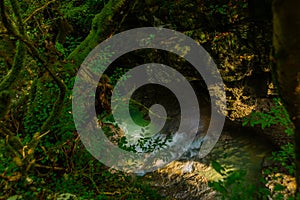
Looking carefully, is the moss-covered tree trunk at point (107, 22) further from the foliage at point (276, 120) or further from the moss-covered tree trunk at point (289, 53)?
the moss-covered tree trunk at point (289, 53)

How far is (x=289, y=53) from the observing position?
6.30 ft

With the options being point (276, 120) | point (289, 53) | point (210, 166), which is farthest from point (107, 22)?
point (289, 53)

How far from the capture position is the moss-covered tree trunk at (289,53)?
1.76m

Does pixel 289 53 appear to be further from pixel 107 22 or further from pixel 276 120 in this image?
pixel 107 22

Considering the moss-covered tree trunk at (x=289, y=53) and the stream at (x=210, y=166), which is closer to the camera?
the moss-covered tree trunk at (x=289, y=53)

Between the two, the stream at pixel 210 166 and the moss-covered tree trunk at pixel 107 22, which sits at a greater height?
the moss-covered tree trunk at pixel 107 22

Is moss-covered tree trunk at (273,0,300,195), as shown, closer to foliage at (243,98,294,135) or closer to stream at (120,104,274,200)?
foliage at (243,98,294,135)

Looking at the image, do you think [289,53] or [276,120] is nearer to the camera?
[289,53]

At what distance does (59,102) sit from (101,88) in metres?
1.41

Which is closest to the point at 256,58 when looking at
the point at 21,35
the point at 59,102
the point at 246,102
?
the point at 246,102

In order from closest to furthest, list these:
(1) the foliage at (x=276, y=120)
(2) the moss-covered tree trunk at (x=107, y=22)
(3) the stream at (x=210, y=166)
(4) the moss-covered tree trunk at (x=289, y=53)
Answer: (4) the moss-covered tree trunk at (x=289, y=53), (1) the foliage at (x=276, y=120), (3) the stream at (x=210, y=166), (2) the moss-covered tree trunk at (x=107, y=22)

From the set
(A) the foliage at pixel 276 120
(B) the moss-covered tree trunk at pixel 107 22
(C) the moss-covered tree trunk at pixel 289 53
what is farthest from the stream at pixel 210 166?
(C) the moss-covered tree trunk at pixel 289 53

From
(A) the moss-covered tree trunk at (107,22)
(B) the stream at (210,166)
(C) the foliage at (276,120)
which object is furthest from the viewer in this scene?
(A) the moss-covered tree trunk at (107,22)

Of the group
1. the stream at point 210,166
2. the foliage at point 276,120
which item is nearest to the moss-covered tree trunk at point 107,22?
the stream at point 210,166
